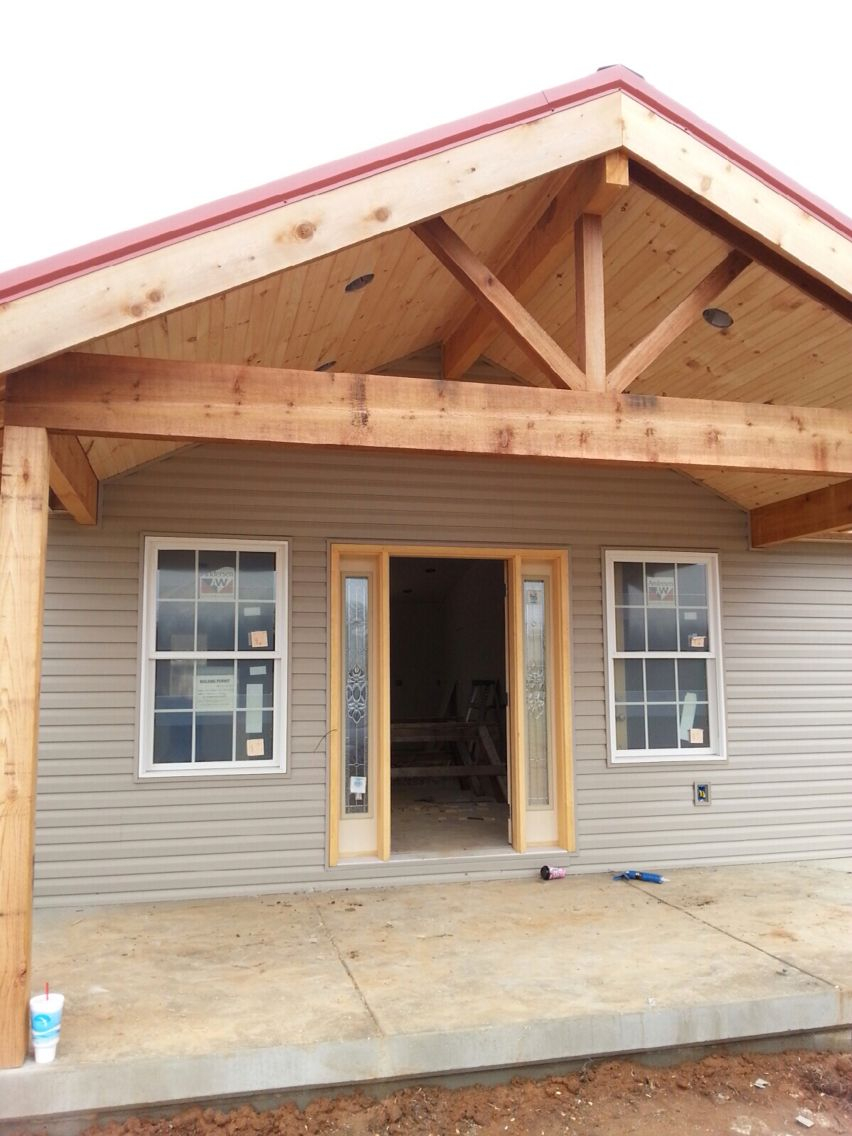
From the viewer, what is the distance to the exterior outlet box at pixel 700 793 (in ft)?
20.2

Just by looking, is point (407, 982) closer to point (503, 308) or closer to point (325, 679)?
point (325, 679)

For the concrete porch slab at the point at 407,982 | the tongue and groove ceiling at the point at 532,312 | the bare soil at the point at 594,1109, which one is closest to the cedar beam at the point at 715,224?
the tongue and groove ceiling at the point at 532,312

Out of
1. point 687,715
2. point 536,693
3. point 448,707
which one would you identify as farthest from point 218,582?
point 448,707

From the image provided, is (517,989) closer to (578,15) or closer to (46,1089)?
(46,1089)

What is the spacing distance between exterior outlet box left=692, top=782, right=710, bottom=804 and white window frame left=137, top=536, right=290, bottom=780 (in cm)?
273

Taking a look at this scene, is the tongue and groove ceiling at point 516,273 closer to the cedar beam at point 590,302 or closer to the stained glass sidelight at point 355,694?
the cedar beam at point 590,302

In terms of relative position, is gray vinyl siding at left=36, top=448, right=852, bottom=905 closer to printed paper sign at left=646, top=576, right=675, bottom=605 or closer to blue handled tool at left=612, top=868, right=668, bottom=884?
blue handled tool at left=612, top=868, right=668, bottom=884

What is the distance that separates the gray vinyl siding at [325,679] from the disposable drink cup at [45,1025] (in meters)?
2.16

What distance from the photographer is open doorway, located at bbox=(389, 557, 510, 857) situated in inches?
267

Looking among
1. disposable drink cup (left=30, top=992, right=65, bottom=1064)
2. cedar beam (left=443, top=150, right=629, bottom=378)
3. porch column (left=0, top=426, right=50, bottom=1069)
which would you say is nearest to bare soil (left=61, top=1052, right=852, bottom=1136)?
disposable drink cup (left=30, top=992, right=65, bottom=1064)

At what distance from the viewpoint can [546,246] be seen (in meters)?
4.36

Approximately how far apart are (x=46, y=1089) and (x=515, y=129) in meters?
3.80

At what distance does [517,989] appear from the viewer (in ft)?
12.4

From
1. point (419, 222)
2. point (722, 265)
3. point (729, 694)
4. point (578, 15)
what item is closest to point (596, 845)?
point (729, 694)
